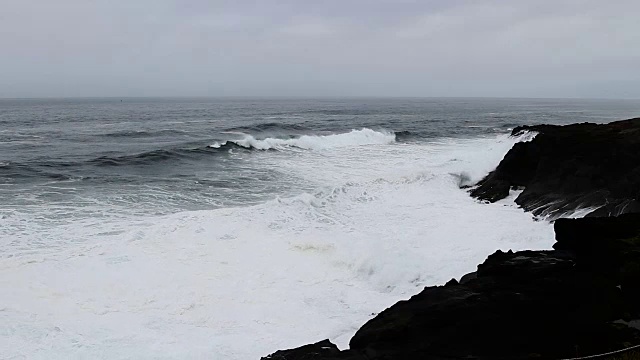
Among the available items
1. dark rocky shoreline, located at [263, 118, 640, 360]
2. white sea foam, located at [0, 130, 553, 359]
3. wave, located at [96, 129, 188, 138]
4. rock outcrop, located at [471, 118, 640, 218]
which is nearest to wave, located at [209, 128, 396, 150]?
wave, located at [96, 129, 188, 138]

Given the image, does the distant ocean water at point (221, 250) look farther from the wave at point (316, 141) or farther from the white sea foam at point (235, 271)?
the wave at point (316, 141)

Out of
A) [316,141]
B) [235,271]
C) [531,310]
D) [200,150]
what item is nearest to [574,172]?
[531,310]

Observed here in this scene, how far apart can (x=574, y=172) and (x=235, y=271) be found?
37.6ft

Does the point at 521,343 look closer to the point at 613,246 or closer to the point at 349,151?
the point at 613,246

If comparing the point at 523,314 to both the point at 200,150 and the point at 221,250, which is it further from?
the point at 200,150

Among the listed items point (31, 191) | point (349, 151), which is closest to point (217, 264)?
point (31, 191)

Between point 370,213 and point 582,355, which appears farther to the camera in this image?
point 370,213

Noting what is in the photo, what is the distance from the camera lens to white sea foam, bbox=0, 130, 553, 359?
8.53 metres

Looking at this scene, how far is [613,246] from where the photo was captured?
24.5 ft

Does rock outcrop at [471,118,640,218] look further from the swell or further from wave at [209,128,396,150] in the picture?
wave at [209,128,396,150]

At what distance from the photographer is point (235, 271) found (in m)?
11.4

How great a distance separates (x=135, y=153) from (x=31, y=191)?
39.6ft

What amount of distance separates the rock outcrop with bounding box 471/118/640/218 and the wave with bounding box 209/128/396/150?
66.2 feet

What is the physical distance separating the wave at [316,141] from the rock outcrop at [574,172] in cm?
2017
